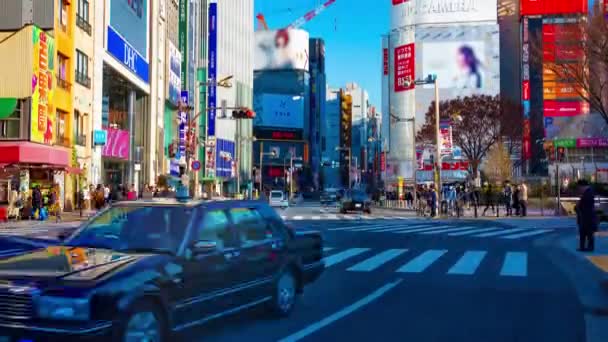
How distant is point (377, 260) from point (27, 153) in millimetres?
21188

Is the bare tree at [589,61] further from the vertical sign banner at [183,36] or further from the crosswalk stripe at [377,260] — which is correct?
the vertical sign banner at [183,36]

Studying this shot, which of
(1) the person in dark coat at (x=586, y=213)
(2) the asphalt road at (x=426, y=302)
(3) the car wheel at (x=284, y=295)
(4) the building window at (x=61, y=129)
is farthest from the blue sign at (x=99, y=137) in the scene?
(3) the car wheel at (x=284, y=295)

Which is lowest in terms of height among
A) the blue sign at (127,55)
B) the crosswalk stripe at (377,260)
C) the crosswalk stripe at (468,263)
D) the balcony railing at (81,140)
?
the crosswalk stripe at (468,263)

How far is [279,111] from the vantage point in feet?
465

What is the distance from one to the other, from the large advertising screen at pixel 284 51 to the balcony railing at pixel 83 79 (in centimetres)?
10770

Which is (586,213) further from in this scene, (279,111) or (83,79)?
(279,111)

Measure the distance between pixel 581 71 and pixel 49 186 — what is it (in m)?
25.7

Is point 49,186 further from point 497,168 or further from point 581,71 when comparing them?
point 497,168

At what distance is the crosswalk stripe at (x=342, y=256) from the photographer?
14.7 metres

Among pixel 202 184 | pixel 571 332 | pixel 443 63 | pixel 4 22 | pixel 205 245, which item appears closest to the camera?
pixel 205 245

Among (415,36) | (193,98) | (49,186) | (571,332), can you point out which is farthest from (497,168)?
(571,332)

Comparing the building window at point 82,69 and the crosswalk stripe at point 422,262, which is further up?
the building window at point 82,69

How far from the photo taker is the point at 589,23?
765 inches

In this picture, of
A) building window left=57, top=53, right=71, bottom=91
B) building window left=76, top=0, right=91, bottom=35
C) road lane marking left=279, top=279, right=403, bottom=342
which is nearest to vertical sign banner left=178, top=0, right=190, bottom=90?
building window left=76, top=0, right=91, bottom=35
